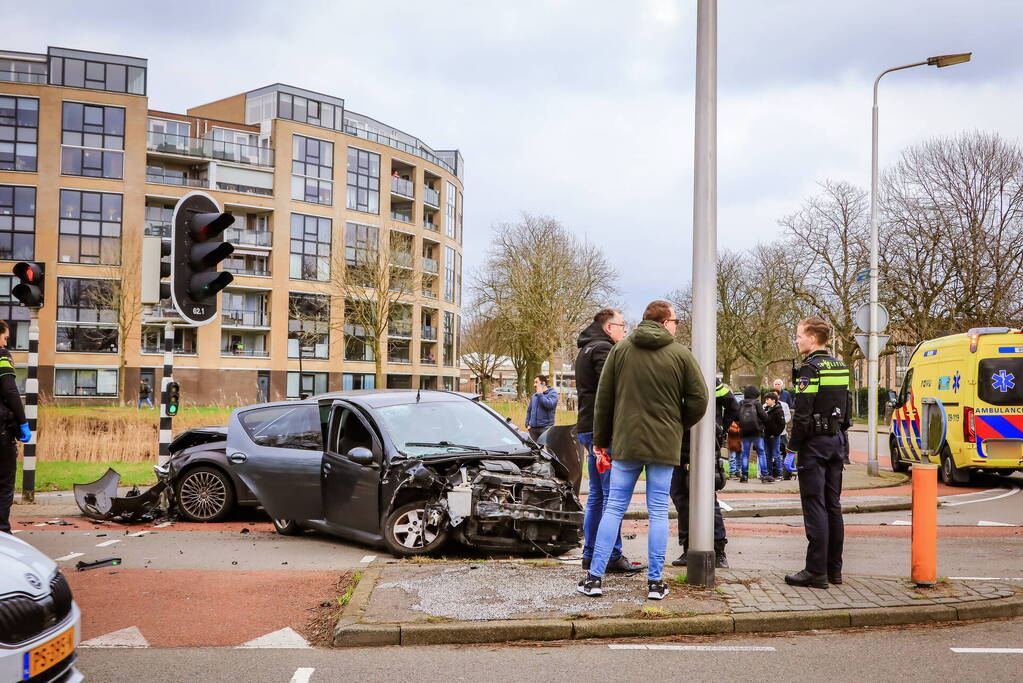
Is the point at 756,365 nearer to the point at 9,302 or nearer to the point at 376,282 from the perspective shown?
the point at 376,282

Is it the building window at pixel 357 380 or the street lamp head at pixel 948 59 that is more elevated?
the street lamp head at pixel 948 59

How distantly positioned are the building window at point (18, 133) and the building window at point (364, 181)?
60.8 feet

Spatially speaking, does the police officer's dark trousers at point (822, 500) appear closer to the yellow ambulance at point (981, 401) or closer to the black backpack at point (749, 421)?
the black backpack at point (749, 421)

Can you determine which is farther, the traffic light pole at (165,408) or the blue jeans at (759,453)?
the blue jeans at (759,453)

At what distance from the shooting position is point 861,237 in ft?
129

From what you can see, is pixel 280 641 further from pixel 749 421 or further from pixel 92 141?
pixel 92 141

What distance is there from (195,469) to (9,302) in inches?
1818

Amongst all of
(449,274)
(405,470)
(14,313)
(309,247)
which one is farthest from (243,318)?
(405,470)

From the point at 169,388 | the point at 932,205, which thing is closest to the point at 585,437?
the point at 169,388

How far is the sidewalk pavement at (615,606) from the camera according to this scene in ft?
18.5

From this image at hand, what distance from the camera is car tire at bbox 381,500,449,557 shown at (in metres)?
8.15

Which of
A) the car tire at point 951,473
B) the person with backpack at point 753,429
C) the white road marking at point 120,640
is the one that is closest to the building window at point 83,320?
the person with backpack at point 753,429

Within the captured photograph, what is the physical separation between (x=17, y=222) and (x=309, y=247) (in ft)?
53.6

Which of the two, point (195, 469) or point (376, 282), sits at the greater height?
point (376, 282)
